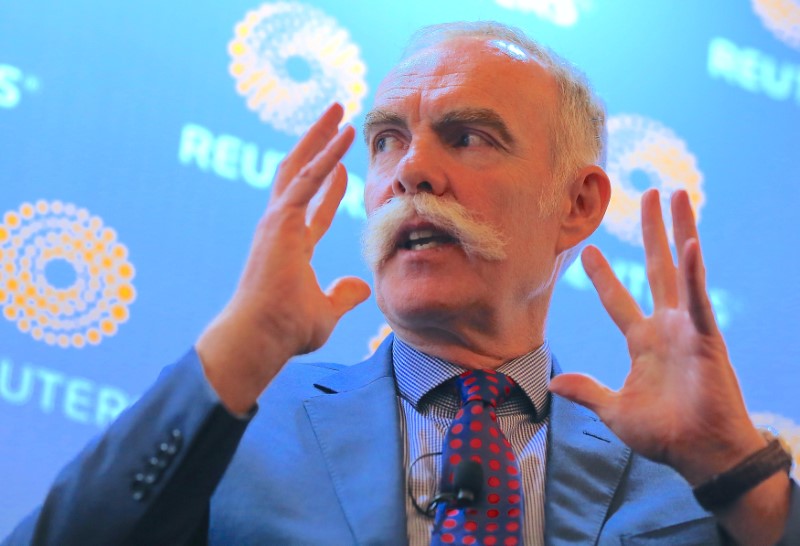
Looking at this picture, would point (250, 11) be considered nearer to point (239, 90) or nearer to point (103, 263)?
point (239, 90)

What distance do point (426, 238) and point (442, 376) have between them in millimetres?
244

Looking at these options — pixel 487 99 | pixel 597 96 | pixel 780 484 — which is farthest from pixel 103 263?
pixel 780 484

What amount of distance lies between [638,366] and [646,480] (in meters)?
0.32

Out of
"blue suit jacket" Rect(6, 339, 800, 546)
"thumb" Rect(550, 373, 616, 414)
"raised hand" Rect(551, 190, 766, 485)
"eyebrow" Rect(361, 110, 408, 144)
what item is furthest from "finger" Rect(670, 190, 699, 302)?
"eyebrow" Rect(361, 110, 408, 144)

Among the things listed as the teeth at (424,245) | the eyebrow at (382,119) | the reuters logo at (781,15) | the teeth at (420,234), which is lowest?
the teeth at (424,245)

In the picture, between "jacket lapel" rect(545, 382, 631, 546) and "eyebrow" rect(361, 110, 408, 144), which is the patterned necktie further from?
"eyebrow" rect(361, 110, 408, 144)

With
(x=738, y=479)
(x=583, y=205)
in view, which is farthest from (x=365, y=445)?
(x=583, y=205)

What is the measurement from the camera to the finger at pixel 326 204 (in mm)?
1401

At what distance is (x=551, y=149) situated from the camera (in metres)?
1.84

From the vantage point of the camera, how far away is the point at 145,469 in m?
1.20

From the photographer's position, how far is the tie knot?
162cm

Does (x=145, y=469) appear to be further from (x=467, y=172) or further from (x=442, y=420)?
(x=467, y=172)

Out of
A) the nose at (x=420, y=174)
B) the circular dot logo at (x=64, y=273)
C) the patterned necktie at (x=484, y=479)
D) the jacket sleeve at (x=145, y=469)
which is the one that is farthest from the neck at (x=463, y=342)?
the circular dot logo at (x=64, y=273)

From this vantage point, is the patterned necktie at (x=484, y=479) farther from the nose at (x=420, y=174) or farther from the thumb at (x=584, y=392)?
the nose at (x=420, y=174)
